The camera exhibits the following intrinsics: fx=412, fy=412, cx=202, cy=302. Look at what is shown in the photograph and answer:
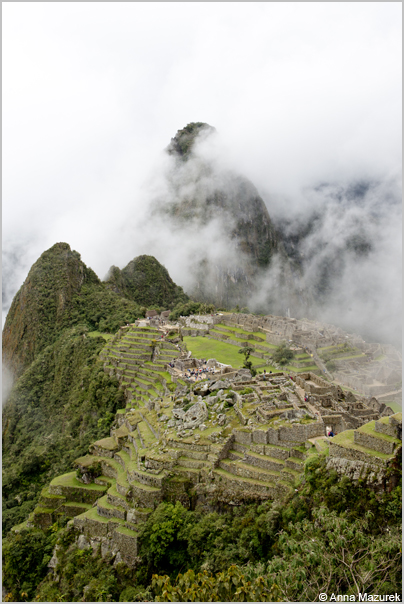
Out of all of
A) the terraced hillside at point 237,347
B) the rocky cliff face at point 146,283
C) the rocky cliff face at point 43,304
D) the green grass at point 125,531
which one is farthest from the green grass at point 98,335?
the green grass at point 125,531

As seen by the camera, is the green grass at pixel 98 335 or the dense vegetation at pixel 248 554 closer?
the dense vegetation at pixel 248 554

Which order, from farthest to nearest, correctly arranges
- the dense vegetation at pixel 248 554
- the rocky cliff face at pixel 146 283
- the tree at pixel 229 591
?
the rocky cliff face at pixel 146 283 < the dense vegetation at pixel 248 554 < the tree at pixel 229 591

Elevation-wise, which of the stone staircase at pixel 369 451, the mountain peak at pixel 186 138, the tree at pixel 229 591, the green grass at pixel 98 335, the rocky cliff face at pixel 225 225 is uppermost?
the mountain peak at pixel 186 138

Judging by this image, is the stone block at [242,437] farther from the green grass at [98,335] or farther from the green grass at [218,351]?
the green grass at [98,335]

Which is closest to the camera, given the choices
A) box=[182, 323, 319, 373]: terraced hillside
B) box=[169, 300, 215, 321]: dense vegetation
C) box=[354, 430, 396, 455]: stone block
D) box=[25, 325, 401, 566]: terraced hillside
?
box=[354, 430, 396, 455]: stone block

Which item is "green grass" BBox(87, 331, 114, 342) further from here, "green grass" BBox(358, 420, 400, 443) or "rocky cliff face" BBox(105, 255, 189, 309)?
"green grass" BBox(358, 420, 400, 443)

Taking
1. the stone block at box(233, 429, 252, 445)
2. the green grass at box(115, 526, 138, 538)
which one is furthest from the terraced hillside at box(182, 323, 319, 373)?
the green grass at box(115, 526, 138, 538)

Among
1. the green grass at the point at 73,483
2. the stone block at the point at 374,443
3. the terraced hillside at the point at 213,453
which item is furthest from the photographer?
the green grass at the point at 73,483
